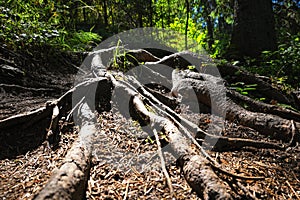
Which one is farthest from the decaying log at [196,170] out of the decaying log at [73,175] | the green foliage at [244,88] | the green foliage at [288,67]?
the green foliage at [288,67]

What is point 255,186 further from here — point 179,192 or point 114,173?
point 114,173

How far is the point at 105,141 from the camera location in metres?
2.30

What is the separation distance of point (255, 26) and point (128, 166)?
5.15m

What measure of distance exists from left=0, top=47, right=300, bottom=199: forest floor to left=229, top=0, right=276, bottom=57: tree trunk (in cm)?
369

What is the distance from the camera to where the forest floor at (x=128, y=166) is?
163 cm

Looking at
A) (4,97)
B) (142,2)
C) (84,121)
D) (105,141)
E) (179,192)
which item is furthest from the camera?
(142,2)

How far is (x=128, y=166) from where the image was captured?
1.93 m

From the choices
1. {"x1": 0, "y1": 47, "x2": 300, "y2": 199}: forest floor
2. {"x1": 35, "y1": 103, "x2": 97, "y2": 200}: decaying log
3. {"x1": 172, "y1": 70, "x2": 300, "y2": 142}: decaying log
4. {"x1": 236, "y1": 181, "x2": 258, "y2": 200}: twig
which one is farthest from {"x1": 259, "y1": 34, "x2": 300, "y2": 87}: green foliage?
{"x1": 35, "y1": 103, "x2": 97, "y2": 200}: decaying log

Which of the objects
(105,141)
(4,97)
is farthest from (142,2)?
(105,141)

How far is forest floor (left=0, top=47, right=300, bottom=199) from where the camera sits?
1.63m

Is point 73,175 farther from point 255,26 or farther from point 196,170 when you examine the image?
point 255,26

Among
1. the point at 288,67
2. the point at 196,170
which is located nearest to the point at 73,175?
the point at 196,170

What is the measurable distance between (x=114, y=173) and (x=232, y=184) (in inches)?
36.3

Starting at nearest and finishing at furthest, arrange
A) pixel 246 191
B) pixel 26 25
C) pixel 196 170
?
pixel 246 191 < pixel 196 170 < pixel 26 25
